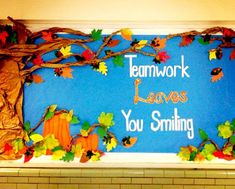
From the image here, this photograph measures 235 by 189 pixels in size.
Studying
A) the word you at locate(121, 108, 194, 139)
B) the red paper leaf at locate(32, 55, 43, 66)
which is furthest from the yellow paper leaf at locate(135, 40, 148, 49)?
the red paper leaf at locate(32, 55, 43, 66)

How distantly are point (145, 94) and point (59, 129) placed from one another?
926 mm

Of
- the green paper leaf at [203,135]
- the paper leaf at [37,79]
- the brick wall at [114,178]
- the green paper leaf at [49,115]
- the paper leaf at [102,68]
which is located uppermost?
the paper leaf at [102,68]

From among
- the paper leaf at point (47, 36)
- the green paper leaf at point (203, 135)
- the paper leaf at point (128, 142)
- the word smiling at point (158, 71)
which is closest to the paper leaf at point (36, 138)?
the paper leaf at point (128, 142)

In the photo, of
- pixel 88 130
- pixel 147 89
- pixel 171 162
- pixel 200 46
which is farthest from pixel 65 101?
pixel 200 46

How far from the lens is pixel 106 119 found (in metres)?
3.00

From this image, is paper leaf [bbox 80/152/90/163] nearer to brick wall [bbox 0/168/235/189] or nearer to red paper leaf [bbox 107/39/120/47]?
brick wall [bbox 0/168/235/189]

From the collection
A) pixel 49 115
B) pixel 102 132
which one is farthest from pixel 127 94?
pixel 49 115

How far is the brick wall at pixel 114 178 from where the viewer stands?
Result: 2.92 meters

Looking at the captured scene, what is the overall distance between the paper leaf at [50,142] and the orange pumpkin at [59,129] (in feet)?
0.11

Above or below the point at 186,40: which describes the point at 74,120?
below

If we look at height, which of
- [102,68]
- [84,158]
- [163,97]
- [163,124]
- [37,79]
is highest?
[102,68]

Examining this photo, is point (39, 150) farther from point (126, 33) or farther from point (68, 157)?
point (126, 33)

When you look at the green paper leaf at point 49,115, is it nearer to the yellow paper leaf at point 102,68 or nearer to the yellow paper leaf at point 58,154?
the yellow paper leaf at point 58,154

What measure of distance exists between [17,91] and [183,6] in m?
1.87
